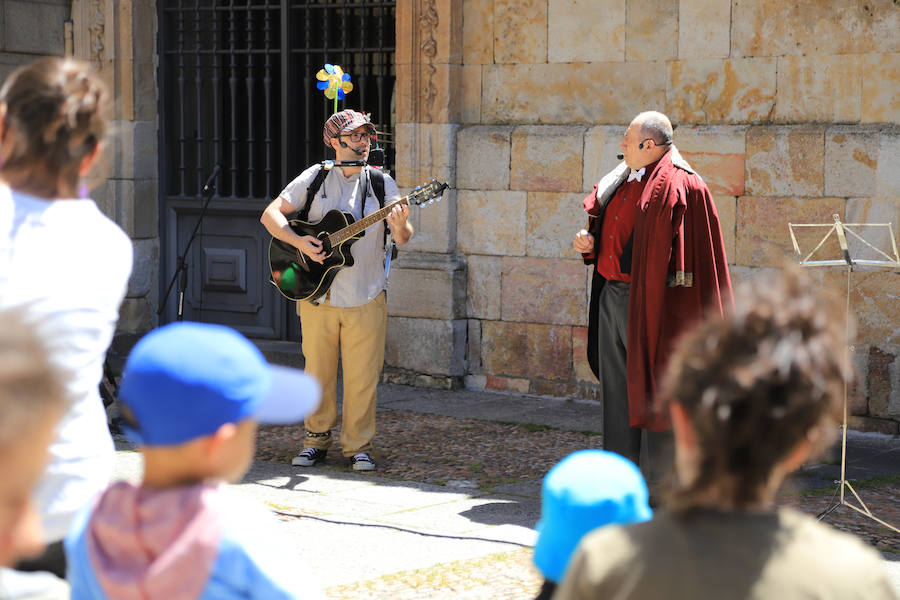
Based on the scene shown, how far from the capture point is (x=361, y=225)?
6852 mm

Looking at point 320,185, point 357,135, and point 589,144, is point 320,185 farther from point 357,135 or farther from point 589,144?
point 589,144

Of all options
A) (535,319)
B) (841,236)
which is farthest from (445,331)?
(841,236)

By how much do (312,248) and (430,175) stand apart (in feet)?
8.84

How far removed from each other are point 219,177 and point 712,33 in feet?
14.0

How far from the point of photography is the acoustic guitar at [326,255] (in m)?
6.87

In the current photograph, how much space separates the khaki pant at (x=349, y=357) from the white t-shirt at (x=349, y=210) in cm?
8

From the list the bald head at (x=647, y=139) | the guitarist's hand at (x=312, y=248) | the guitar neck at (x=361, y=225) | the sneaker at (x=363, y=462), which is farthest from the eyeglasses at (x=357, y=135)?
the sneaker at (x=363, y=462)

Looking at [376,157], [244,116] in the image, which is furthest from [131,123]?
[376,157]

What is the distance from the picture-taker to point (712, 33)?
8422 millimetres

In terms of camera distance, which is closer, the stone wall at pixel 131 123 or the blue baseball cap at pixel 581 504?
the blue baseball cap at pixel 581 504

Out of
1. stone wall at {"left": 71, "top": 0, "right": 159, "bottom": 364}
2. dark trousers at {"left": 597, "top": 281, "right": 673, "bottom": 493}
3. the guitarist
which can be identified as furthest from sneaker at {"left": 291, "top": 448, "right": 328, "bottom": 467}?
stone wall at {"left": 71, "top": 0, "right": 159, "bottom": 364}

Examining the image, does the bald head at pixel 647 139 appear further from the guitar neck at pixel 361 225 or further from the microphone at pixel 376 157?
the microphone at pixel 376 157

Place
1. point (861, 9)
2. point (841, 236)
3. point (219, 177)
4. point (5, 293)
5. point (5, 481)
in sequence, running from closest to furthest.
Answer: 1. point (5, 481)
2. point (5, 293)
3. point (841, 236)
4. point (861, 9)
5. point (219, 177)

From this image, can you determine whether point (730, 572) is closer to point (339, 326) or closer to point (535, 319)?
point (339, 326)
